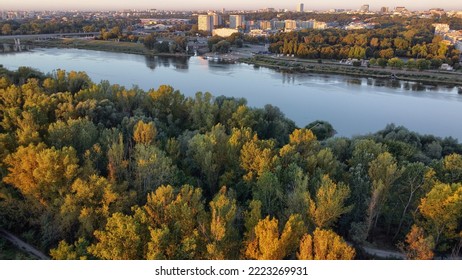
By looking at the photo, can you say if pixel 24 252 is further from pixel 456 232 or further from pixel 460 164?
pixel 460 164

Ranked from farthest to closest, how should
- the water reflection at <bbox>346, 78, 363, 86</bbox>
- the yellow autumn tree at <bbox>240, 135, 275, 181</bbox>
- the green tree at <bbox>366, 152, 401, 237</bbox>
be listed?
the water reflection at <bbox>346, 78, 363, 86</bbox>, the yellow autumn tree at <bbox>240, 135, 275, 181</bbox>, the green tree at <bbox>366, 152, 401, 237</bbox>

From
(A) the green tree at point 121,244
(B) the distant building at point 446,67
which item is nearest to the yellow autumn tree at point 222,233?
(A) the green tree at point 121,244

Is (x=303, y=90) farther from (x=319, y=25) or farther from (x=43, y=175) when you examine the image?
(x=319, y=25)

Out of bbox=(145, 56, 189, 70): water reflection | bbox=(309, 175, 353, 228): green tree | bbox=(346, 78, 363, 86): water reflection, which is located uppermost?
bbox=(309, 175, 353, 228): green tree

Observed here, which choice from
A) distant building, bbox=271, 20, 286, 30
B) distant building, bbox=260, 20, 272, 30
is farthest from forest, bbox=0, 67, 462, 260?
distant building, bbox=260, 20, 272, 30

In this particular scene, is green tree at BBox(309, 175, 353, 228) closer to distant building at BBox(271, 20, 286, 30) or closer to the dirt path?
the dirt path

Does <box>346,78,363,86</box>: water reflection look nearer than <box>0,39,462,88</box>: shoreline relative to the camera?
Yes

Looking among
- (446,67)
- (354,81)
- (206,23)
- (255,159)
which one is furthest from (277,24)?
(255,159)

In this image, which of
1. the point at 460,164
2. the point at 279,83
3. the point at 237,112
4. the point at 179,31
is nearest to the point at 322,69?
the point at 279,83
